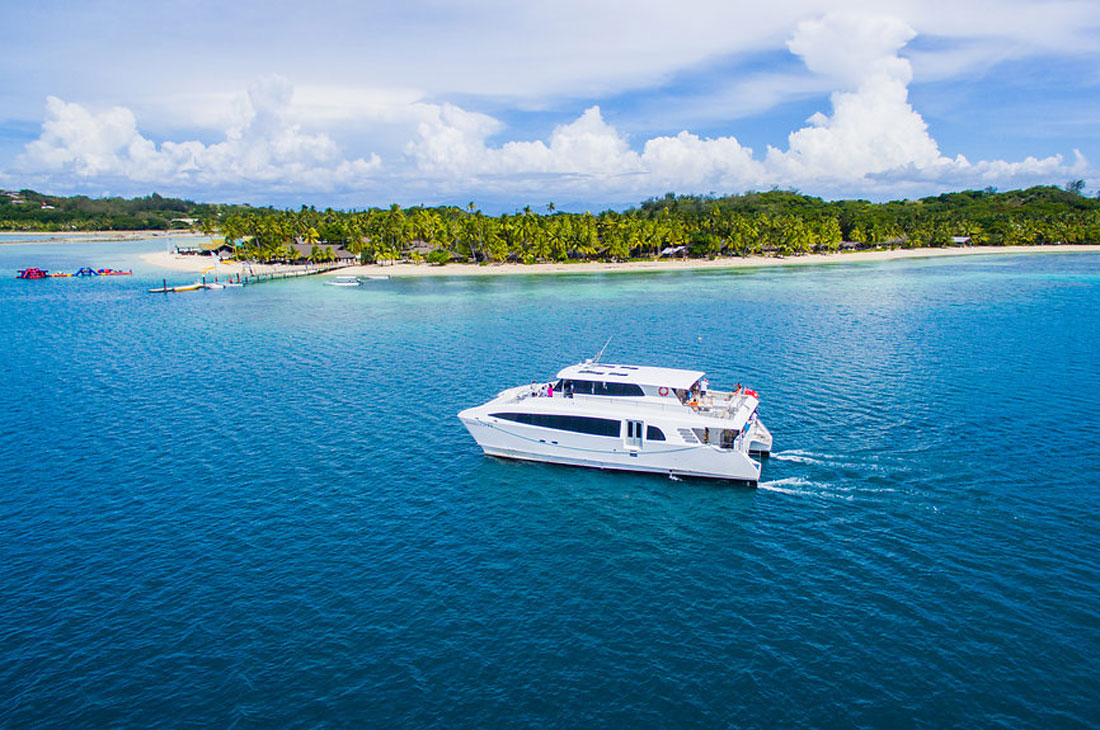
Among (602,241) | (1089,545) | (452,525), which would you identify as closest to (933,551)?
(1089,545)

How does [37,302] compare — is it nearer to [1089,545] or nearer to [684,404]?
[684,404]

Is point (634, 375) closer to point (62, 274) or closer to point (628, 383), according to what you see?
point (628, 383)

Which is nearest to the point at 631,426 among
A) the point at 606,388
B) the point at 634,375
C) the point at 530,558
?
the point at 606,388

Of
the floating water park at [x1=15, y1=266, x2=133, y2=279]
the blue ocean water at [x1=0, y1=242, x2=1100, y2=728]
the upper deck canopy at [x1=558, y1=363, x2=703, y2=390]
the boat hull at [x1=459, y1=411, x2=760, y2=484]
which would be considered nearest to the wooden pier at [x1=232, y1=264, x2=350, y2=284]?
the floating water park at [x1=15, y1=266, x2=133, y2=279]

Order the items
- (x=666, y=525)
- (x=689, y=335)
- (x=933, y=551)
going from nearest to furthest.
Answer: (x=933, y=551) < (x=666, y=525) < (x=689, y=335)

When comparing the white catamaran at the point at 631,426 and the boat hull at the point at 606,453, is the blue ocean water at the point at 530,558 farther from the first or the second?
the white catamaran at the point at 631,426

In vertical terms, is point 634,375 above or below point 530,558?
above
